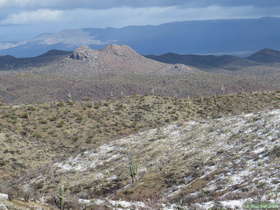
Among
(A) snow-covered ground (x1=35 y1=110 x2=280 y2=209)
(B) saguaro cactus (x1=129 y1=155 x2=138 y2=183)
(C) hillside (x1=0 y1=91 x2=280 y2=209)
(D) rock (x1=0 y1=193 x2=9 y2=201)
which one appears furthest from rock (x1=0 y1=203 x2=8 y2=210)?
(B) saguaro cactus (x1=129 y1=155 x2=138 y2=183)

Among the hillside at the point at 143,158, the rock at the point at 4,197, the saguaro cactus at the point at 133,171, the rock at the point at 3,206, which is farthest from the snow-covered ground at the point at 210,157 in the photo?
the rock at the point at 3,206

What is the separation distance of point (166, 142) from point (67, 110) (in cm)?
3216

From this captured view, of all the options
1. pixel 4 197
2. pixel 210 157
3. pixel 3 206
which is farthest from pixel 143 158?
pixel 3 206

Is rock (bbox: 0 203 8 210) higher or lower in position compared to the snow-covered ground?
higher

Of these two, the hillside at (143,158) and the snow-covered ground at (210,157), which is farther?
the hillside at (143,158)

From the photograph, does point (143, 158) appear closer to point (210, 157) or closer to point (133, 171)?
point (133, 171)

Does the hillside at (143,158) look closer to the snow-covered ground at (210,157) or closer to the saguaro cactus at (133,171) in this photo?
the snow-covered ground at (210,157)

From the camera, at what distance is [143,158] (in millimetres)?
31156

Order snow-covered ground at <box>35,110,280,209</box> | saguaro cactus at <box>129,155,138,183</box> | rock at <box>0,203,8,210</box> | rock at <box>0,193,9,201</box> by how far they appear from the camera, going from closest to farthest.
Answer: rock at <box>0,203,8,210</box> < rock at <box>0,193,9,201</box> < snow-covered ground at <box>35,110,280,209</box> < saguaro cactus at <box>129,155,138,183</box>

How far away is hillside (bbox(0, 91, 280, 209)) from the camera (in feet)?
66.3

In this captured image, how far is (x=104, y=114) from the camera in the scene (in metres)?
61.0

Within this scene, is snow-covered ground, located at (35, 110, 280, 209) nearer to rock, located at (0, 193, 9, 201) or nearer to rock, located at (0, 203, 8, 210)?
rock, located at (0, 193, 9, 201)

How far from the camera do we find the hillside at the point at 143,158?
2022cm

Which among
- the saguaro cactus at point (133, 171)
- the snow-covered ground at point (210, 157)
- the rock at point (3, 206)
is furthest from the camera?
the saguaro cactus at point (133, 171)
